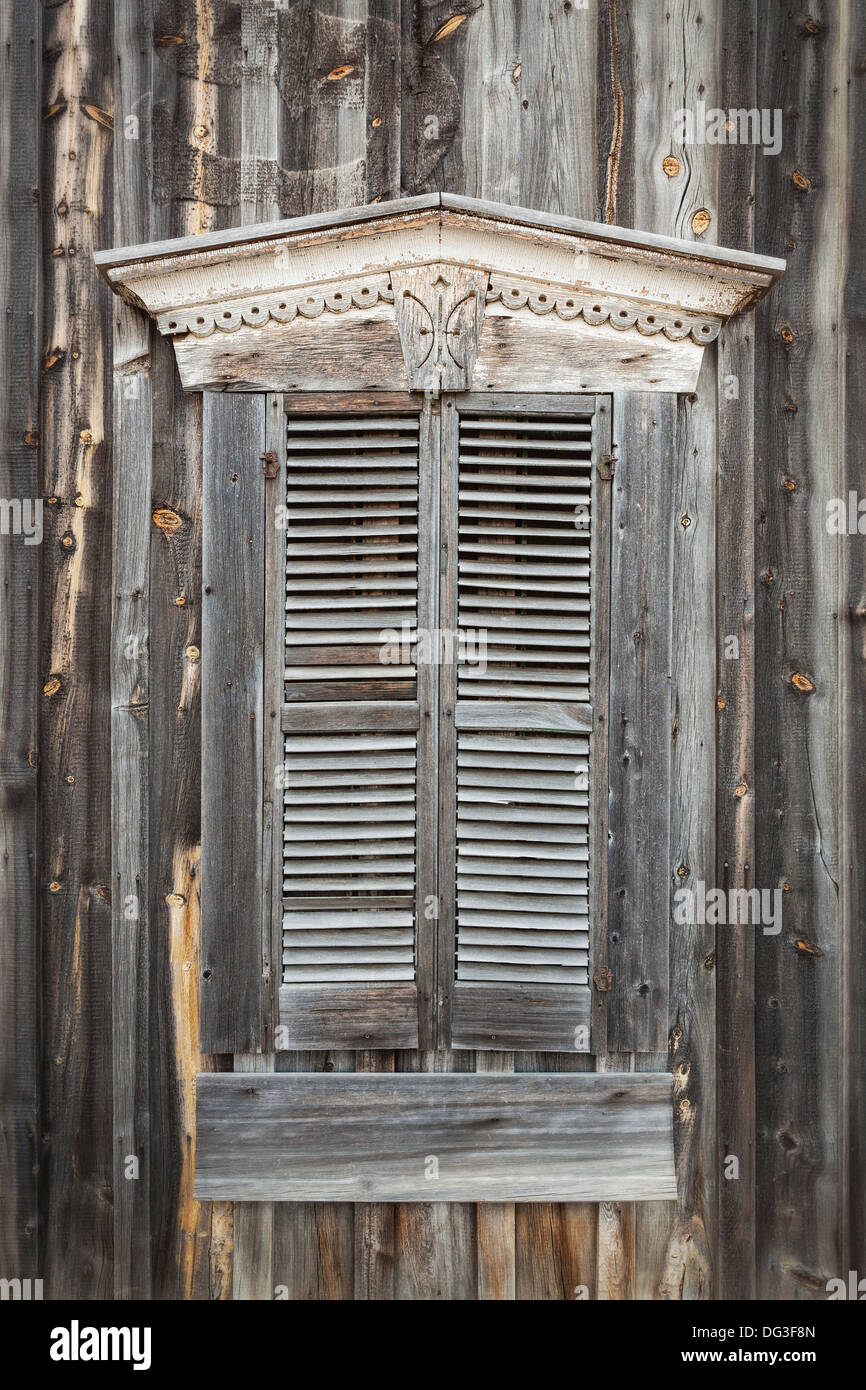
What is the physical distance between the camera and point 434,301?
8.21 ft

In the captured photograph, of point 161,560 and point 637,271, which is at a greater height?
point 637,271

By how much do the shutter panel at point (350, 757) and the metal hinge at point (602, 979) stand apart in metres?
0.56

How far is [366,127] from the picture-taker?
2.66 m

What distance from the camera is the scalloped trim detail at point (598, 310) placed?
2521 millimetres

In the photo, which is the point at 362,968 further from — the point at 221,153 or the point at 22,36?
the point at 22,36

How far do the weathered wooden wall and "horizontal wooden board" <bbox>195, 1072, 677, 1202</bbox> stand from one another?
16 centimetres

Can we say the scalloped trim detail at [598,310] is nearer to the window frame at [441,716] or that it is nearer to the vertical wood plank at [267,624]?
the window frame at [441,716]

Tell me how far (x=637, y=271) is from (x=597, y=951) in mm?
2090

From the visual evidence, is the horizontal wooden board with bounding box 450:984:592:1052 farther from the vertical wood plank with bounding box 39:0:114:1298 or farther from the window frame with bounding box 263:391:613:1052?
the vertical wood plank with bounding box 39:0:114:1298

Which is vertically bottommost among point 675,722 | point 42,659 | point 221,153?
point 675,722

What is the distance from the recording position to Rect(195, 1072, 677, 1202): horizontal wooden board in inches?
99.3

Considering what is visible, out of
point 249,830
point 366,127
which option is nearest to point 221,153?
Answer: point 366,127

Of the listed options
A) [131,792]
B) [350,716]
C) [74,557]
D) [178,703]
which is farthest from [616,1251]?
[74,557]

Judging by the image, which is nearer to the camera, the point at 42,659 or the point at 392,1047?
the point at 392,1047
